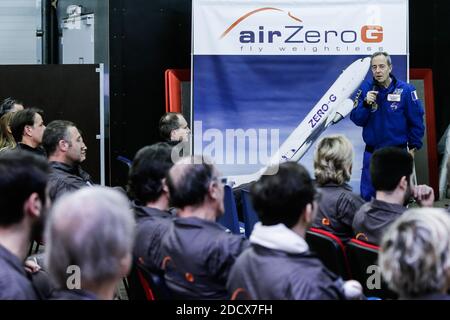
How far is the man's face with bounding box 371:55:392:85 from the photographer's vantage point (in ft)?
21.4

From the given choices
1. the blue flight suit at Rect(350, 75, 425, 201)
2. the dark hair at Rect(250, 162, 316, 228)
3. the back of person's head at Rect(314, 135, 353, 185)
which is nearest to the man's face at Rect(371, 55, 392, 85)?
the blue flight suit at Rect(350, 75, 425, 201)

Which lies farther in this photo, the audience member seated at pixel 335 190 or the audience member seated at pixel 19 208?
the audience member seated at pixel 335 190

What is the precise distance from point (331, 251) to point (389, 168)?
0.54 m

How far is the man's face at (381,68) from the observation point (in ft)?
21.4

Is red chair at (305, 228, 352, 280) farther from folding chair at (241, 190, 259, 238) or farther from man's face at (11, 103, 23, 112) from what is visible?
man's face at (11, 103, 23, 112)

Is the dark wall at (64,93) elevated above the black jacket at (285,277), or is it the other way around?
the dark wall at (64,93)

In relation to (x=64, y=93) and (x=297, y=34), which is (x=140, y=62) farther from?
(x=297, y=34)

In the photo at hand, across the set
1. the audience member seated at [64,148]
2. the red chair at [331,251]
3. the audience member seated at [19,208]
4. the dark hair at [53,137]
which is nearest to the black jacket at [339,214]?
the red chair at [331,251]

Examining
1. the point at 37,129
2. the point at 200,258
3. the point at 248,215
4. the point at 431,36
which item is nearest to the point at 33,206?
the point at 200,258

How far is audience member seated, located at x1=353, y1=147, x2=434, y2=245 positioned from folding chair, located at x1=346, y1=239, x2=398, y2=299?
0.76ft

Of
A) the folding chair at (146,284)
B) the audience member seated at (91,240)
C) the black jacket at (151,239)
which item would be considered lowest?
the folding chair at (146,284)

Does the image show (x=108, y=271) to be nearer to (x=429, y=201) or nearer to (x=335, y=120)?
(x=429, y=201)

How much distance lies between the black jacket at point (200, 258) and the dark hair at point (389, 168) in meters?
1.07

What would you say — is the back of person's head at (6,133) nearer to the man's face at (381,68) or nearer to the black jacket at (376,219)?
the man's face at (381,68)
